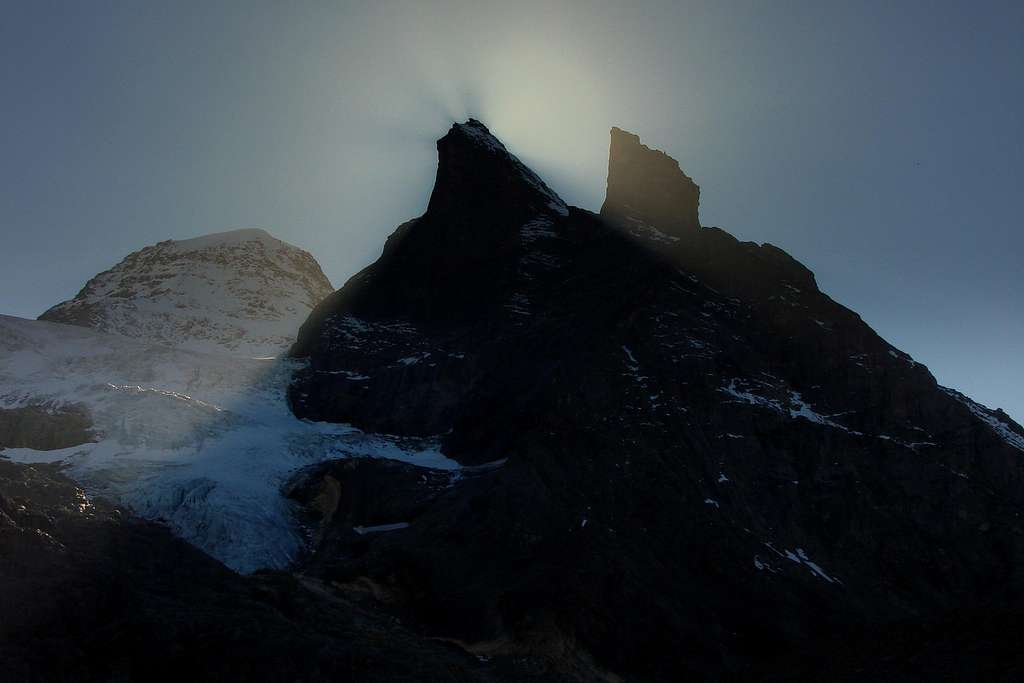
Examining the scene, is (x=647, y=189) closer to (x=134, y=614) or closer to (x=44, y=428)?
(x=44, y=428)

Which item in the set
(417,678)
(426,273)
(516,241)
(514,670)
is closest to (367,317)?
(426,273)

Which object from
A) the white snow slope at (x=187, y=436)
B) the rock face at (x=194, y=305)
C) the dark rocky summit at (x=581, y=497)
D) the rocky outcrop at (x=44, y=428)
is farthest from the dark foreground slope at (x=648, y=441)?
the rock face at (x=194, y=305)

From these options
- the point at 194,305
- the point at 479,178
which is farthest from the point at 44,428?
the point at 194,305

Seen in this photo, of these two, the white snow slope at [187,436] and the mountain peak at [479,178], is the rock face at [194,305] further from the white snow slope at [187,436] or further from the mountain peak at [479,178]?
the mountain peak at [479,178]

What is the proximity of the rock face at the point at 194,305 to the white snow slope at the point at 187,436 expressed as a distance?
38.5m

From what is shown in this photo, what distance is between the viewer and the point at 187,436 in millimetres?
95562

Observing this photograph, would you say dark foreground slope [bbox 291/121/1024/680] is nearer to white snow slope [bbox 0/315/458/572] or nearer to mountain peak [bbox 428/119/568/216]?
mountain peak [bbox 428/119/568/216]


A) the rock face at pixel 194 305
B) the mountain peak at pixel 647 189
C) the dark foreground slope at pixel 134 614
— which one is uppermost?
the mountain peak at pixel 647 189

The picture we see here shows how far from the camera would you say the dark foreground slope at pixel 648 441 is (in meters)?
65.1

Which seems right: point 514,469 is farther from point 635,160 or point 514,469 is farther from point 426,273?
point 635,160

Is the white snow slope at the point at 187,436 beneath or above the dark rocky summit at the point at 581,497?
beneath

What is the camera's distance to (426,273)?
123 meters

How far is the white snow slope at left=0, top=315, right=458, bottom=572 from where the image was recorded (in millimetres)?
81250

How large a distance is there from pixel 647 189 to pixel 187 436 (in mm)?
61207
